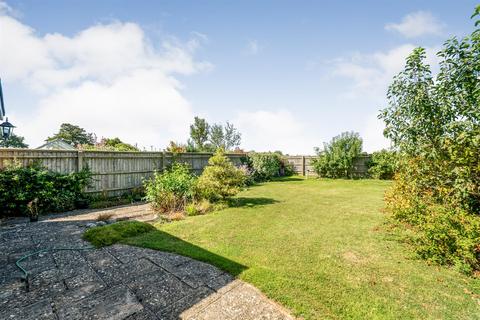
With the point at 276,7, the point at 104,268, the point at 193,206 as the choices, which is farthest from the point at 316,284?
the point at 276,7

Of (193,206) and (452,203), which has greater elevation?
(452,203)

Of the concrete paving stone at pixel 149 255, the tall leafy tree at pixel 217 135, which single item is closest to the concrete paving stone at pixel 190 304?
the concrete paving stone at pixel 149 255

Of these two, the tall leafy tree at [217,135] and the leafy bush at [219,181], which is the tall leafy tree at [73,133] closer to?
the tall leafy tree at [217,135]

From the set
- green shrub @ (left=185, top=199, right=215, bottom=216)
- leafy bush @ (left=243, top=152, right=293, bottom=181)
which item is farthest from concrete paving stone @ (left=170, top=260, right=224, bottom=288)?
leafy bush @ (left=243, top=152, right=293, bottom=181)

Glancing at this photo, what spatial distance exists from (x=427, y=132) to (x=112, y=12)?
323 inches

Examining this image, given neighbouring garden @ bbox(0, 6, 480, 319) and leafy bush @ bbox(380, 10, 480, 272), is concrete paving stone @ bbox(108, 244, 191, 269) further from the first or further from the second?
leafy bush @ bbox(380, 10, 480, 272)

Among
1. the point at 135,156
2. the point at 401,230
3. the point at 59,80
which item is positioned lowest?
the point at 401,230

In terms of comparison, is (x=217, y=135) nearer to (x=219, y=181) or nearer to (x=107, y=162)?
(x=107, y=162)

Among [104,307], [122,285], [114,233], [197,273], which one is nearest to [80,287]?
[122,285]

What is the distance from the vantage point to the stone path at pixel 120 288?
214 centimetres

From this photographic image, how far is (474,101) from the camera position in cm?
338

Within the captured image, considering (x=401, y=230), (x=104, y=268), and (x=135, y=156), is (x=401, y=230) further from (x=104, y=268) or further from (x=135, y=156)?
(x=135, y=156)

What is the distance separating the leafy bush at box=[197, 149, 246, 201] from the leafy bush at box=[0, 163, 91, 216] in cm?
396

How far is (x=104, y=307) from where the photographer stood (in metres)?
2.21
